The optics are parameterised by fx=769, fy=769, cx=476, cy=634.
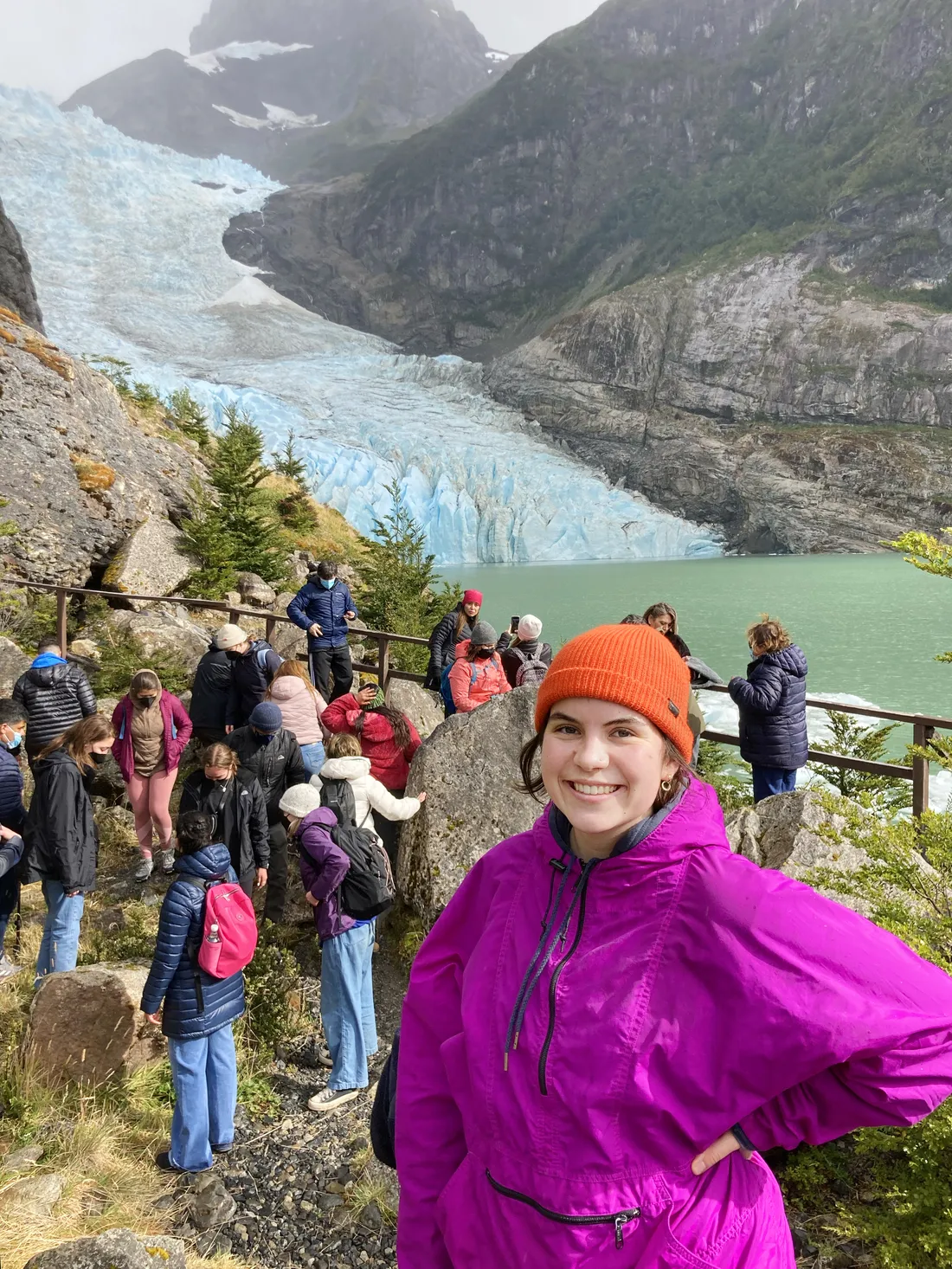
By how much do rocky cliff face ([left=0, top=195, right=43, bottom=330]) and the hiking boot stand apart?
22.7 m

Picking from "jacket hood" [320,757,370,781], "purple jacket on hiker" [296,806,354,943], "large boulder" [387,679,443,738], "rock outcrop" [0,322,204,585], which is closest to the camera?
"purple jacket on hiker" [296,806,354,943]

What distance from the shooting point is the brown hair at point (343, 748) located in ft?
13.2

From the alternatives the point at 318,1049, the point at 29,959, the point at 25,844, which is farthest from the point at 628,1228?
the point at 29,959

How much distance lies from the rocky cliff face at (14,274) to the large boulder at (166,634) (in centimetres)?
1556

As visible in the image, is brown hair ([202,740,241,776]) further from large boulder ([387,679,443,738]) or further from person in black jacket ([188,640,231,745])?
large boulder ([387,679,443,738])

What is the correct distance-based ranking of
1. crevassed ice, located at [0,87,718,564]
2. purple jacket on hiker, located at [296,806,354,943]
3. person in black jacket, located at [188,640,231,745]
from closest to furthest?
purple jacket on hiker, located at [296,806,354,943], person in black jacket, located at [188,640,231,745], crevassed ice, located at [0,87,718,564]

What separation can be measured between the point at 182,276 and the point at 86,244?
7479 millimetres

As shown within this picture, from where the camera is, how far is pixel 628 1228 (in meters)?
1.14

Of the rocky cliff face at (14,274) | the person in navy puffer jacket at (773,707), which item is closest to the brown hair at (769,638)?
the person in navy puffer jacket at (773,707)

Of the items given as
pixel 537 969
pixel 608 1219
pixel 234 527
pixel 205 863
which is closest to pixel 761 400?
pixel 234 527

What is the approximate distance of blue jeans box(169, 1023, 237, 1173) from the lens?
3.29 metres

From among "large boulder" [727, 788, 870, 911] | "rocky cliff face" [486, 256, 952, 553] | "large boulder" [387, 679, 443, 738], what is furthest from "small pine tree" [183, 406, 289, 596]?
"rocky cliff face" [486, 256, 952, 553]

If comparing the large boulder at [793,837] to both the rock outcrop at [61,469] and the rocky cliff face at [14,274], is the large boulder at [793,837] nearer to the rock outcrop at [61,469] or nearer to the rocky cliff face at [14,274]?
the rock outcrop at [61,469]

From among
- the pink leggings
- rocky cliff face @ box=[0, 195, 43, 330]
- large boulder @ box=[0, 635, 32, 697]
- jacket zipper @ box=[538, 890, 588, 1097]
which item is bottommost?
the pink leggings
